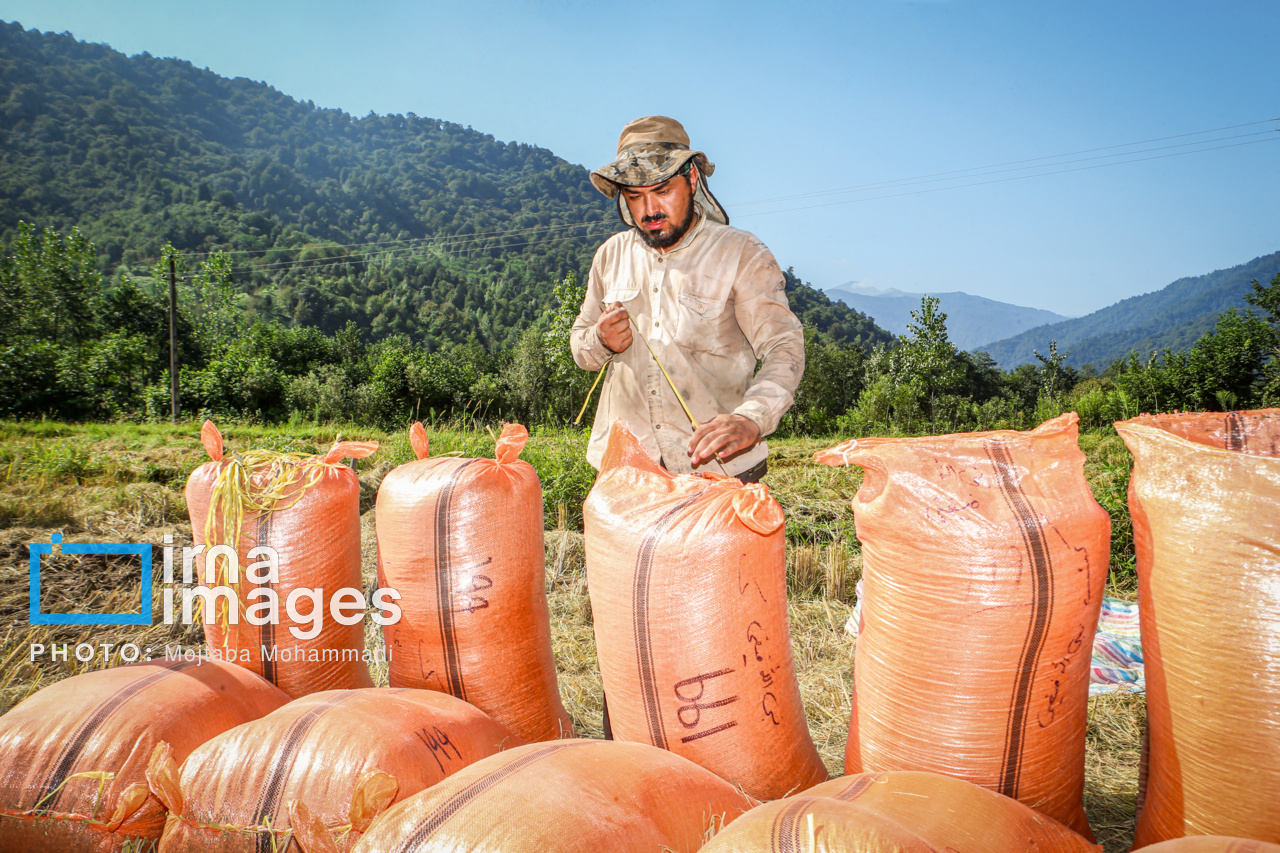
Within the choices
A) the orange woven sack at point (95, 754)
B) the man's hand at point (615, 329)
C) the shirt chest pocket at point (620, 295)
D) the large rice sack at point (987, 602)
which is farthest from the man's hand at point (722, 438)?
the orange woven sack at point (95, 754)

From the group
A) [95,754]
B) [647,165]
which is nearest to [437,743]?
[95,754]

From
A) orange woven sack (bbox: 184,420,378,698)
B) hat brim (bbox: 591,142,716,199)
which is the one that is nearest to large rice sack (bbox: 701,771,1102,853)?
orange woven sack (bbox: 184,420,378,698)

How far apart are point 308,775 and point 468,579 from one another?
0.56 metres

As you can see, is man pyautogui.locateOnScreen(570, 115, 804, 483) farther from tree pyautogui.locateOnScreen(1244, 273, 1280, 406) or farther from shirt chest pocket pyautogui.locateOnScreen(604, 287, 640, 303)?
tree pyautogui.locateOnScreen(1244, 273, 1280, 406)

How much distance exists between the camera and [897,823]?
2.98ft

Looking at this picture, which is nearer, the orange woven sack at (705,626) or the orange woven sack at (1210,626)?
the orange woven sack at (1210,626)

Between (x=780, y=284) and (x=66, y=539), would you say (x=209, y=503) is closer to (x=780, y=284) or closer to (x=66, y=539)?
(x=780, y=284)

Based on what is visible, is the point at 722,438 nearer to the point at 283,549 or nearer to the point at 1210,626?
the point at 1210,626

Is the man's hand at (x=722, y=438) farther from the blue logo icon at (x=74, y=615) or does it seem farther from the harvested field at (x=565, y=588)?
the blue logo icon at (x=74, y=615)

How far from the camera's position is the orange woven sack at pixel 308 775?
120 centimetres

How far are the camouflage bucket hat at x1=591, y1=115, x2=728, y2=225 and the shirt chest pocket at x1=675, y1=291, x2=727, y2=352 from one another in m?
0.31

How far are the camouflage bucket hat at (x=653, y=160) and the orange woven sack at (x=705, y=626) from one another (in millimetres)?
835

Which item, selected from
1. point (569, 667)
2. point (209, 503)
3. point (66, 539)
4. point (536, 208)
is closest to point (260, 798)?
point (209, 503)

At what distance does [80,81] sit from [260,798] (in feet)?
331
